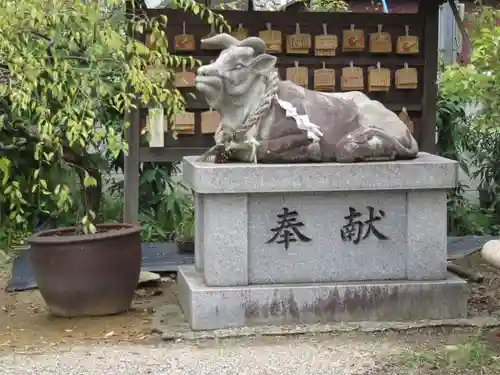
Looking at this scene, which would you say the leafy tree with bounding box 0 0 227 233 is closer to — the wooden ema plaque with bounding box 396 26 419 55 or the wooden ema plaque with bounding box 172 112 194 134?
the wooden ema plaque with bounding box 172 112 194 134

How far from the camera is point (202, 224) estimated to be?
6.73 m

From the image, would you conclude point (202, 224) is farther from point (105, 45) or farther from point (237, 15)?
point (237, 15)

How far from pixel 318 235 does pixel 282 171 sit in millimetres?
602

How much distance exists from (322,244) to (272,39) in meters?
3.06

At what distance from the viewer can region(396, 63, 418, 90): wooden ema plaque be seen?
356 inches

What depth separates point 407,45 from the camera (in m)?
9.02

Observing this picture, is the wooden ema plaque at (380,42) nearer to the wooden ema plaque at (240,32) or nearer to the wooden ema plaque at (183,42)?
the wooden ema plaque at (240,32)

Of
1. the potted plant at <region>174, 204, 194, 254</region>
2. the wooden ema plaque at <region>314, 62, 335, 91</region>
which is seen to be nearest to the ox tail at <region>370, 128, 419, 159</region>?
the wooden ema plaque at <region>314, 62, 335, 91</region>

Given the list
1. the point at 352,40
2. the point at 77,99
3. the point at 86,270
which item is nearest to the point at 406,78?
the point at 352,40

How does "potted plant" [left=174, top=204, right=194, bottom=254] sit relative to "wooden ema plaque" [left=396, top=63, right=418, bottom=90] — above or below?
below

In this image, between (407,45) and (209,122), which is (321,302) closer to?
(209,122)

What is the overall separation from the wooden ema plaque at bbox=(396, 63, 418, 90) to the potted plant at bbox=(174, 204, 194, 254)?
2.79 m

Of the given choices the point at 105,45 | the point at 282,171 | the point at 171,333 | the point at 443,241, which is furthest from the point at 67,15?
the point at 443,241

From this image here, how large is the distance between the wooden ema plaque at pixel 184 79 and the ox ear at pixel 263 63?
2233 millimetres
